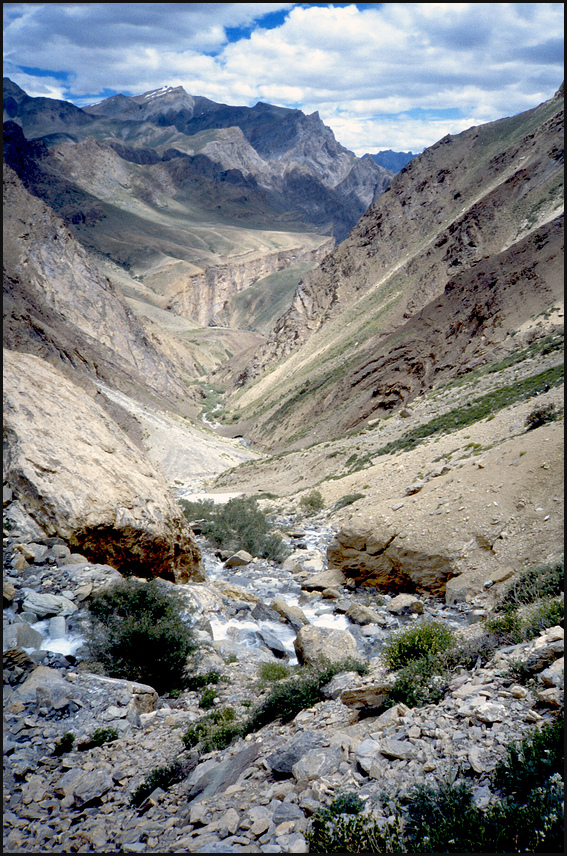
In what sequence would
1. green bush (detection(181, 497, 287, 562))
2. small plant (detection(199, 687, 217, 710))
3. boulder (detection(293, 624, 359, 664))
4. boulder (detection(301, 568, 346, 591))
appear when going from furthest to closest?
green bush (detection(181, 497, 287, 562)) → boulder (detection(301, 568, 346, 591)) → boulder (detection(293, 624, 359, 664)) → small plant (detection(199, 687, 217, 710))

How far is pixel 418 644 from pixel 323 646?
2025 mm

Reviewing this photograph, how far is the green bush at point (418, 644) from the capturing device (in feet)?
19.5

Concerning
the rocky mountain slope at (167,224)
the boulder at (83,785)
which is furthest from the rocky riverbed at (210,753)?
the rocky mountain slope at (167,224)

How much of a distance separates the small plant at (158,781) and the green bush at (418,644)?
2.51 m

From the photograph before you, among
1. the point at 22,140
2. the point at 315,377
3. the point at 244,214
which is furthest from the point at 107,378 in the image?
the point at 244,214

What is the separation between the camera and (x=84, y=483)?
9242mm

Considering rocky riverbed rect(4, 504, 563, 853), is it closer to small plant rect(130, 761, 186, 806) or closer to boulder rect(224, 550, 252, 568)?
small plant rect(130, 761, 186, 806)

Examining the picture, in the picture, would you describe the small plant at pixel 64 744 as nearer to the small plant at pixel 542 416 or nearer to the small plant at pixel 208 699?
the small plant at pixel 208 699

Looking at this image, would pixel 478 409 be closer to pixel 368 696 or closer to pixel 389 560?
pixel 389 560

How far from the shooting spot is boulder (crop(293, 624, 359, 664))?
24.7ft

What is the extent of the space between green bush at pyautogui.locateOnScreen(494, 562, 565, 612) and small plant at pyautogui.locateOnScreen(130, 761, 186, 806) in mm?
4233

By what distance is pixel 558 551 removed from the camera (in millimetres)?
8266

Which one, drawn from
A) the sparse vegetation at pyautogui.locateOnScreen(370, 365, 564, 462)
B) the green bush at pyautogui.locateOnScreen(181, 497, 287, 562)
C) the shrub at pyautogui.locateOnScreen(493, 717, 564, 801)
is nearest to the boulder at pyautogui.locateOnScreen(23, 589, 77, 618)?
the shrub at pyautogui.locateOnScreen(493, 717, 564, 801)

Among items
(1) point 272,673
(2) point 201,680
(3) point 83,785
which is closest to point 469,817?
(3) point 83,785
